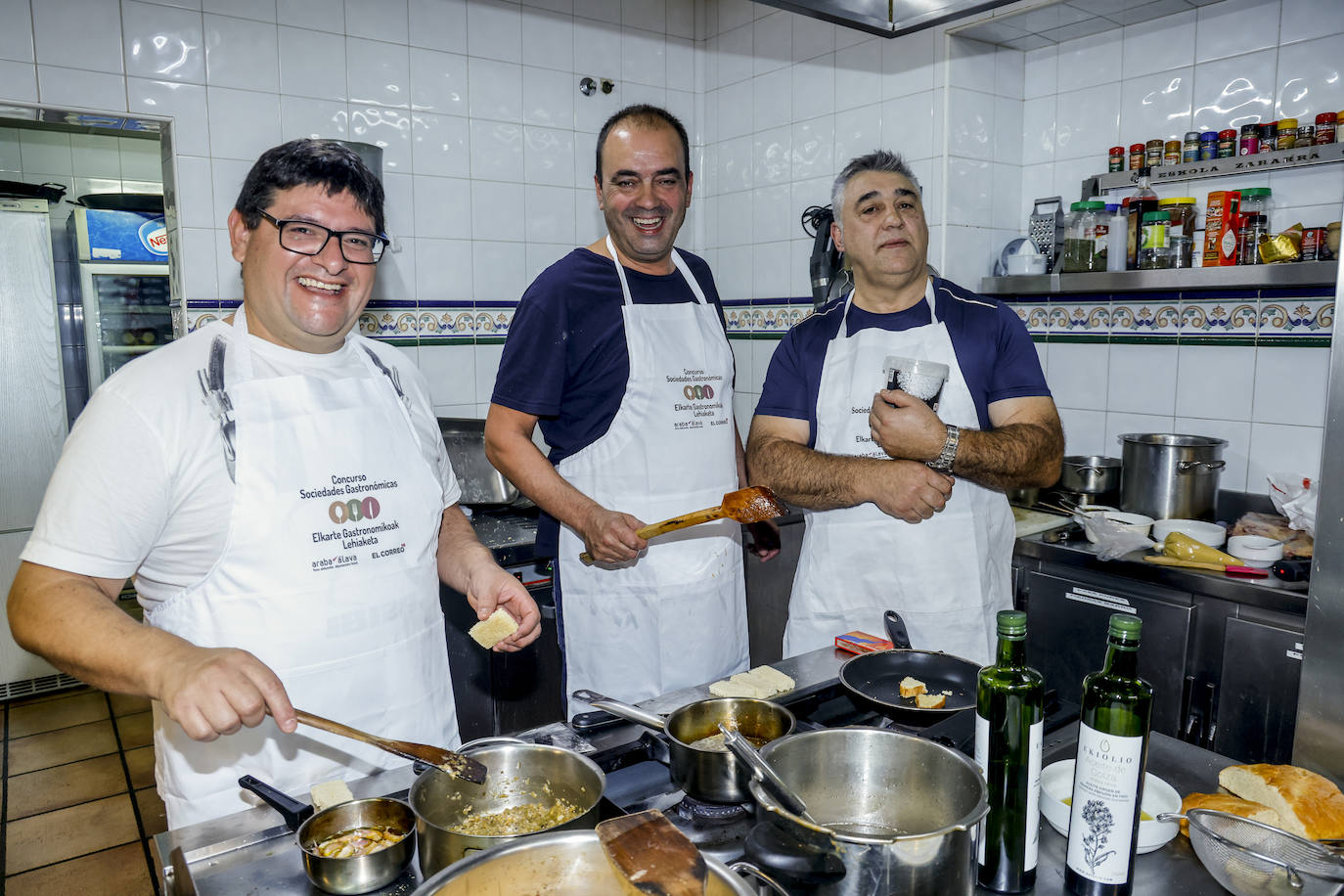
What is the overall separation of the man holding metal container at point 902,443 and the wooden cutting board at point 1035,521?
618mm

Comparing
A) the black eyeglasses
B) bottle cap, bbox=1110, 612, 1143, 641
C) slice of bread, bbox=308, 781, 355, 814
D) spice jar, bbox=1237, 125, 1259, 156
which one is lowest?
slice of bread, bbox=308, 781, 355, 814

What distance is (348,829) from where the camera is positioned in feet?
3.40

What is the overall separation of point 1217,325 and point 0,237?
4.90 meters

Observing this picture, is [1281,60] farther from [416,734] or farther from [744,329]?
[416,734]

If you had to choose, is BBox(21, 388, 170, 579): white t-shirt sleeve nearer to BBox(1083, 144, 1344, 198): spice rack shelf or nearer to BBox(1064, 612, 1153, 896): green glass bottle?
BBox(1064, 612, 1153, 896): green glass bottle

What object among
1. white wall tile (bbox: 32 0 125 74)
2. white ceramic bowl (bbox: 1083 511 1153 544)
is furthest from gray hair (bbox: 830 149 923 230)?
white wall tile (bbox: 32 0 125 74)

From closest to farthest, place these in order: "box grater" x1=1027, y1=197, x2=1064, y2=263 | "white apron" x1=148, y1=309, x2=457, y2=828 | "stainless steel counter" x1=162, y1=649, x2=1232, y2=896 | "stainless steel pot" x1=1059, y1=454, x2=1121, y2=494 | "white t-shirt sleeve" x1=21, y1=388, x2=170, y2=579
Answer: "stainless steel counter" x1=162, y1=649, x2=1232, y2=896
"white t-shirt sleeve" x1=21, y1=388, x2=170, y2=579
"white apron" x1=148, y1=309, x2=457, y2=828
"stainless steel pot" x1=1059, y1=454, x2=1121, y2=494
"box grater" x1=1027, y1=197, x2=1064, y2=263

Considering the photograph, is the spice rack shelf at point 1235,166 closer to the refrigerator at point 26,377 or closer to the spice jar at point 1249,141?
the spice jar at point 1249,141

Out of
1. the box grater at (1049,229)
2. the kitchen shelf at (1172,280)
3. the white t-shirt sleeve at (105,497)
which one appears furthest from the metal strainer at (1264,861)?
the box grater at (1049,229)

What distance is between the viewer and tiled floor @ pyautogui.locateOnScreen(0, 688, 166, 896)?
2703 millimetres

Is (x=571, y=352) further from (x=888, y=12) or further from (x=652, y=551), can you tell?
(x=888, y=12)

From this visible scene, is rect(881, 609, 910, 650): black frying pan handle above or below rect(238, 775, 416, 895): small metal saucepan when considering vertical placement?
above

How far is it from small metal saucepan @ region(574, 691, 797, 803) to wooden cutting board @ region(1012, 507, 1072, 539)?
71.2 inches

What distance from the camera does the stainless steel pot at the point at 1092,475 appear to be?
2.98 meters
